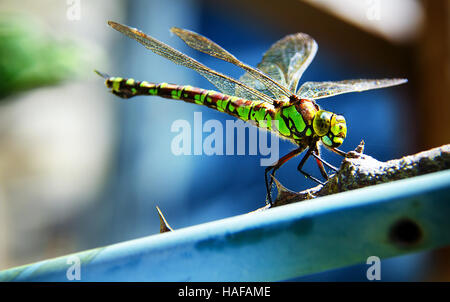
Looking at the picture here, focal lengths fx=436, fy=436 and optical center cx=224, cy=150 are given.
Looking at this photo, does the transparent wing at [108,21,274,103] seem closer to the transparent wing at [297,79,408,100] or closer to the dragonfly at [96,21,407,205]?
the dragonfly at [96,21,407,205]

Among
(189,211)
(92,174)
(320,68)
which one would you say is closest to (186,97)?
(320,68)

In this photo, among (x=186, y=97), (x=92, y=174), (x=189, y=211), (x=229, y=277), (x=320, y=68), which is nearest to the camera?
(x=229, y=277)

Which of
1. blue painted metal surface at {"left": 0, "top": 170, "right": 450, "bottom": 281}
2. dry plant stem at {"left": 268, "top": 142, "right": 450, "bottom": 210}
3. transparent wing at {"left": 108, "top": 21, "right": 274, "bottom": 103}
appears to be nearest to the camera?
blue painted metal surface at {"left": 0, "top": 170, "right": 450, "bottom": 281}

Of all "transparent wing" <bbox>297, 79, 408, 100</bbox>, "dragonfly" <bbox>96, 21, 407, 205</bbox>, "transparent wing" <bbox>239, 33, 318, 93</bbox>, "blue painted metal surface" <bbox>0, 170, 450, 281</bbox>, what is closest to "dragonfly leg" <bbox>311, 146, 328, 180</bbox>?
"dragonfly" <bbox>96, 21, 407, 205</bbox>

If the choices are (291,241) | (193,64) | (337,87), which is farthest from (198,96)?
(291,241)
